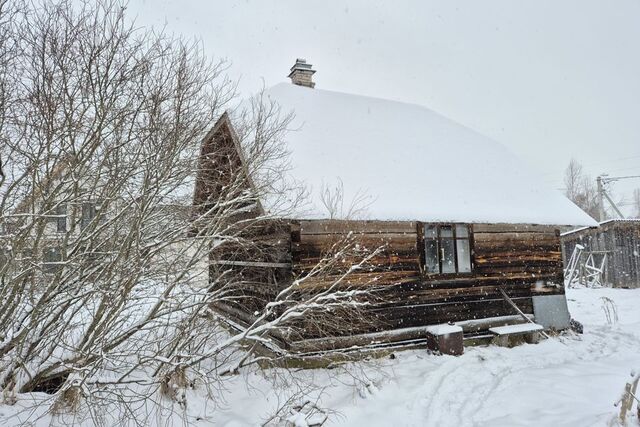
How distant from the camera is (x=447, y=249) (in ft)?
33.6

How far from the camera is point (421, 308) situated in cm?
963

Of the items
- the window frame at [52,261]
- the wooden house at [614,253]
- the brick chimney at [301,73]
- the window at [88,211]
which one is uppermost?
the brick chimney at [301,73]

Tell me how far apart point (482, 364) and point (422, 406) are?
96.2 inches

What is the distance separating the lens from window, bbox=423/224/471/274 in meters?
9.99

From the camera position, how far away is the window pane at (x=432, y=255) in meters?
9.96

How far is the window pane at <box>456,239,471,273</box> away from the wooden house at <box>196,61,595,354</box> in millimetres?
23

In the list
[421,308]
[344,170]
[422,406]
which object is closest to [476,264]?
[421,308]

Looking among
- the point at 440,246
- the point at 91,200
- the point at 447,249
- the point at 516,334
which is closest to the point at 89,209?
the point at 91,200

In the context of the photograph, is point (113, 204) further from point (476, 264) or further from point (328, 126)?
point (476, 264)

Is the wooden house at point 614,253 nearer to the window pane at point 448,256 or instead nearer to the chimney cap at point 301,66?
the window pane at point 448,256

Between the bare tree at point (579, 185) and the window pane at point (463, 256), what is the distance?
Answer: 45728mm

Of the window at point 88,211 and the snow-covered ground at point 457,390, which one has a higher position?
the window at point 88,211

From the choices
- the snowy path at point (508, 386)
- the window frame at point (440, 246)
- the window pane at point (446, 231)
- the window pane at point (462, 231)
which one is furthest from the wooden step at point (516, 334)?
the window pane at point (446, 231)

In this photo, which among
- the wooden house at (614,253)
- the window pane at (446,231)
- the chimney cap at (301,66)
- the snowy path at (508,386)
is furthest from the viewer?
the wooden house at (614,253)
